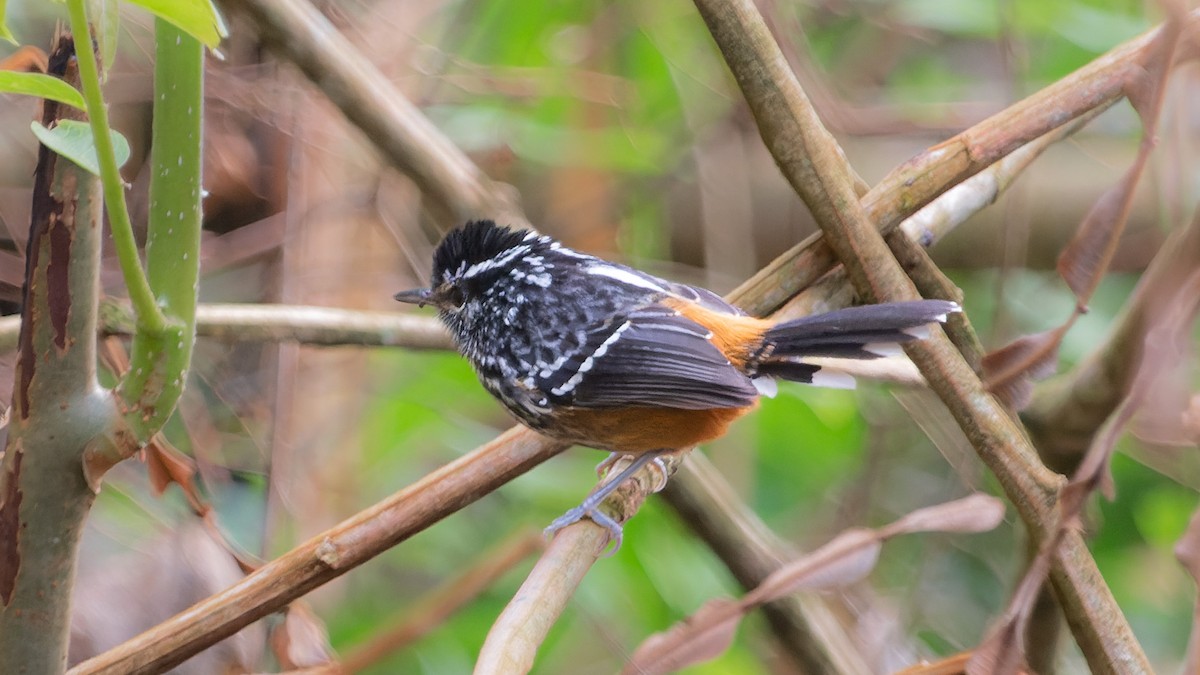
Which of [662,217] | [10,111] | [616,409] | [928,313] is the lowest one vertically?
[928,313]

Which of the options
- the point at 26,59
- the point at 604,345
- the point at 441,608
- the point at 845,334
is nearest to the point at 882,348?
the point at 845,334

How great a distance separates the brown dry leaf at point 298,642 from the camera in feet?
5.70

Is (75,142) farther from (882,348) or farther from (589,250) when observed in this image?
(589,250)

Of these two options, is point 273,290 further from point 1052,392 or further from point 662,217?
point 1052,392

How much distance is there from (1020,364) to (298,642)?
1.17 m

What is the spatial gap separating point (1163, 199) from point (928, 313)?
3.01ft

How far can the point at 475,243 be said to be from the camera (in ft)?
8.07

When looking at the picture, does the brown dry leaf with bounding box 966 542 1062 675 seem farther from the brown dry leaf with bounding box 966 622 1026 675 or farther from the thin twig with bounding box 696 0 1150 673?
the thin twig with bounding box 696 0 1150 673

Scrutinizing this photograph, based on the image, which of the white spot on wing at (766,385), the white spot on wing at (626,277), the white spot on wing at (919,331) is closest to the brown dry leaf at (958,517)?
the white spot on wing at (919,331)

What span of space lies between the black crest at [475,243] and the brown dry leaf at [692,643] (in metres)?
1.22

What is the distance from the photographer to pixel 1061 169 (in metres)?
3.45

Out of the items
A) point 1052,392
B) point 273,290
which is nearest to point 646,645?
point 1052,392

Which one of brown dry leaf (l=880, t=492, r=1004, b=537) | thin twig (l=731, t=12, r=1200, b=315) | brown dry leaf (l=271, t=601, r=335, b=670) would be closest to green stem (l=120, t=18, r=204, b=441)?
brown dry leaf (l=271, t=601, r=335, b=670)

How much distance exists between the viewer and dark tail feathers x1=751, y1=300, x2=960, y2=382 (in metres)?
1.88
